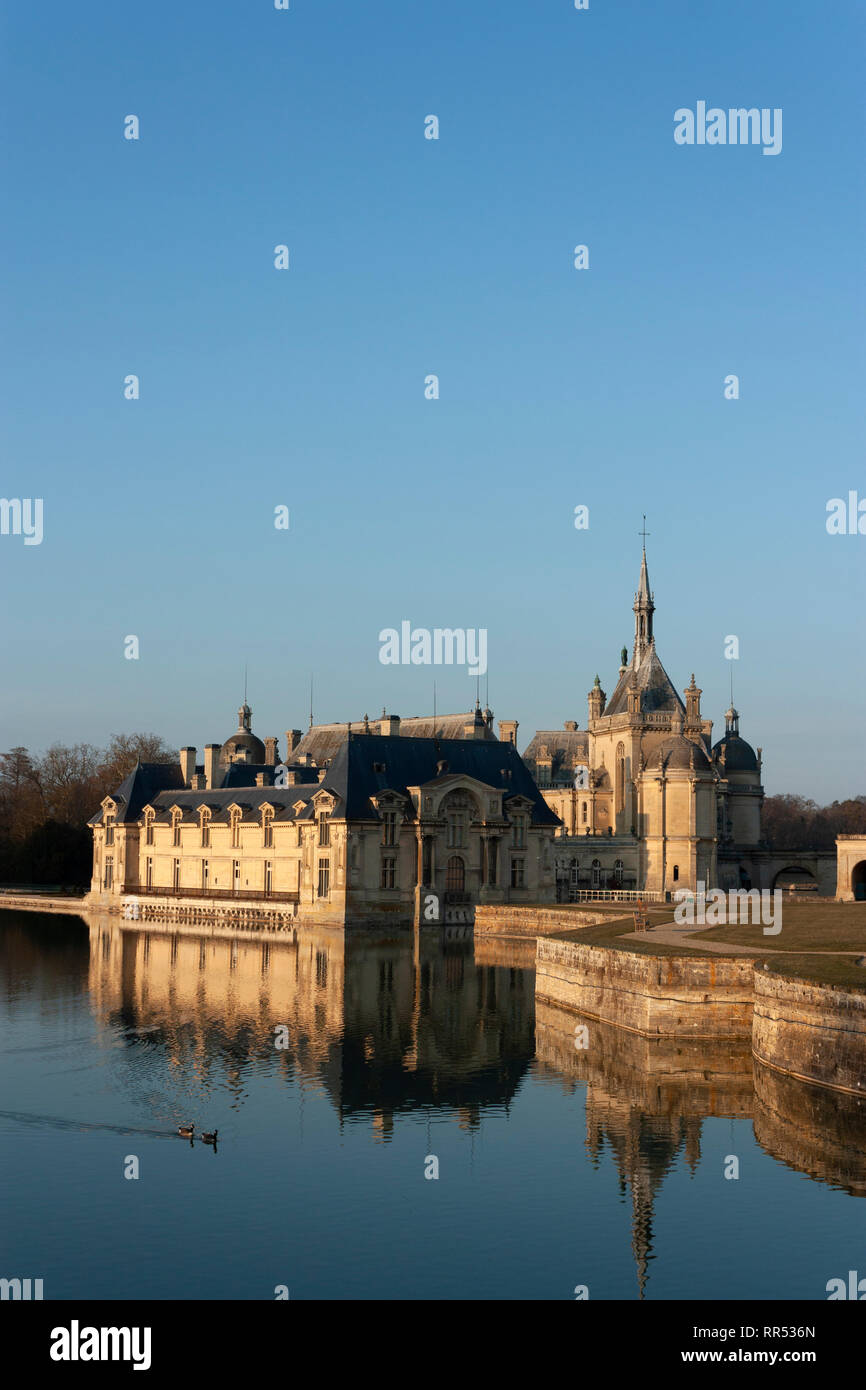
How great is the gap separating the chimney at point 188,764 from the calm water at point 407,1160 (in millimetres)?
62710

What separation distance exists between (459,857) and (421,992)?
35.4m

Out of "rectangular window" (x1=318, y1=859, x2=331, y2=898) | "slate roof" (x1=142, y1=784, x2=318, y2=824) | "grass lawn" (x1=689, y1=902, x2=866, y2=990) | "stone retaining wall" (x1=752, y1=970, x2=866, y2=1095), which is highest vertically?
"slate roof" (x1=142, y1=784, x2=318, y2=824)

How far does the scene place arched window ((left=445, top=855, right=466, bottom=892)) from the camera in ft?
310

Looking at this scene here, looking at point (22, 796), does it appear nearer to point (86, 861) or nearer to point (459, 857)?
point (86, 861)

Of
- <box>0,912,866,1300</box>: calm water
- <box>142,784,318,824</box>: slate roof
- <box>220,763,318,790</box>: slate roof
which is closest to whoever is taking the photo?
<box>0,912,866,1300</box>: calm water

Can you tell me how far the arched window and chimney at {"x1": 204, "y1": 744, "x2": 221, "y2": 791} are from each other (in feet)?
83.3

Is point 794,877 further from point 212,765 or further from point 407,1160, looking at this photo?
point 407,1160

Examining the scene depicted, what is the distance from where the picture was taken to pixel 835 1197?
29.2 meters

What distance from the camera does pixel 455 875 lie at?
3733 inches

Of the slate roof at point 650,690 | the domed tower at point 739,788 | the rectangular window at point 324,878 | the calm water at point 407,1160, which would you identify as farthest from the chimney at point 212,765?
the calm water at point 407,1160

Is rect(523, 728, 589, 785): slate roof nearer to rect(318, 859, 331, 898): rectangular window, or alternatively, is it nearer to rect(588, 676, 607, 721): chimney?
rect(588, 676, 607, 721): chimney

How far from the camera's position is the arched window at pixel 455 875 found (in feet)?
310

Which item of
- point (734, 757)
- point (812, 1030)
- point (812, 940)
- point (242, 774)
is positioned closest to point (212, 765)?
point (242, 774)

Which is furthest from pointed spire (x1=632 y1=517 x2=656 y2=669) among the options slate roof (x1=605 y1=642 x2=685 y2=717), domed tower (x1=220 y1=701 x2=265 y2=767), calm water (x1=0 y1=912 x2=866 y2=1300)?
calm water (x1=0 y1=912 x2=866 y2=1300)
